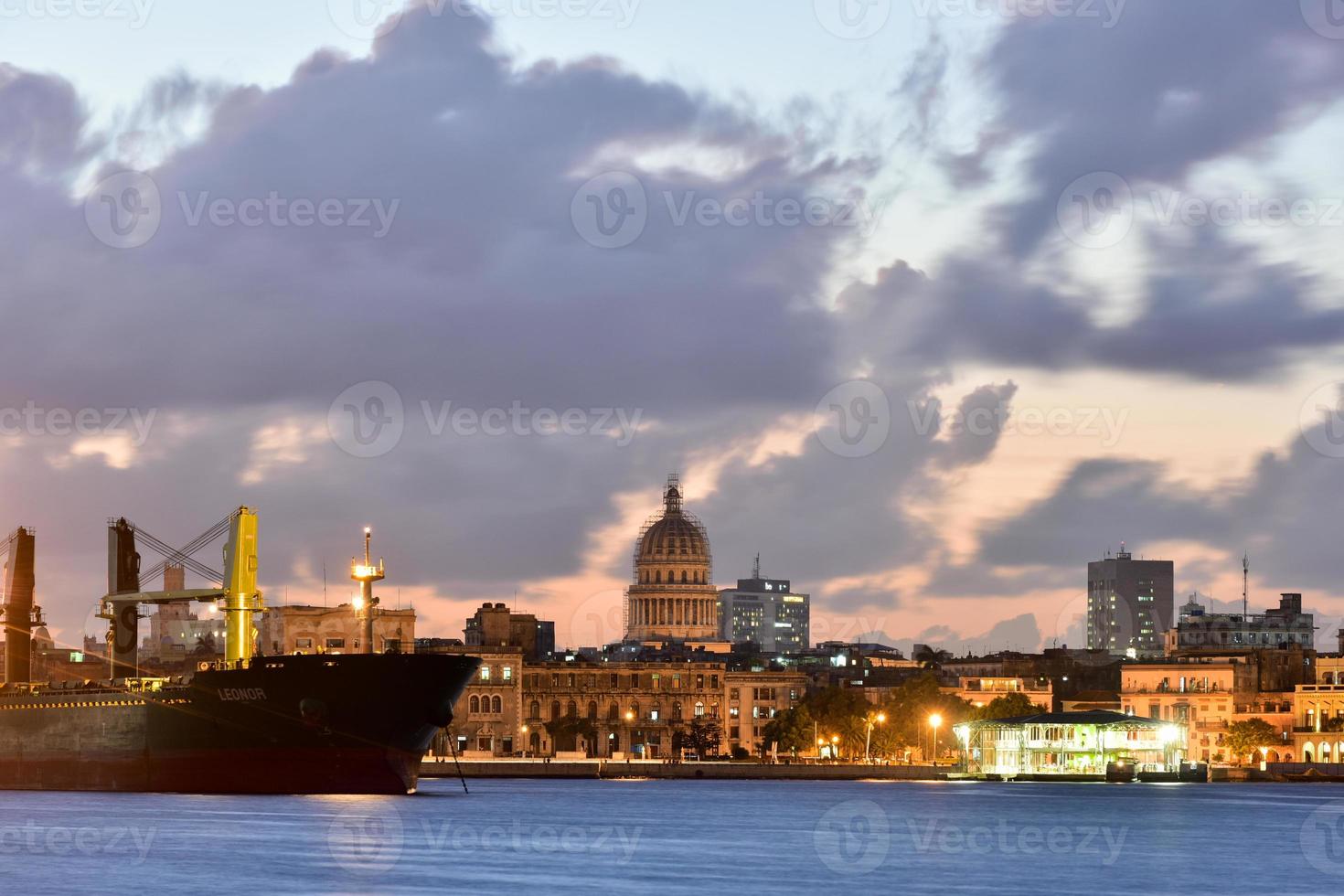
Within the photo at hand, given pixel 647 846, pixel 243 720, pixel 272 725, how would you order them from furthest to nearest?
pixel 243 720
pixel 272 725
pixel 647 846

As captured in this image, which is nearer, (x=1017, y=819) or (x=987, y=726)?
(x=1017, y=819)

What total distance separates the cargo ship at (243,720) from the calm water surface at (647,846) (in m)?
1.93

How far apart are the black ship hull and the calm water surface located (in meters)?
1.89

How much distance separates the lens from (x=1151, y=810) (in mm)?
137750

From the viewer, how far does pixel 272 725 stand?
120 metres

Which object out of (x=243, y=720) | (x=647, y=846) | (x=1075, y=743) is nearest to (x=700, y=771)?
(x=1075, y=743)

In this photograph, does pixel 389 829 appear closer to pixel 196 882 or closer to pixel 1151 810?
pixel 196 882

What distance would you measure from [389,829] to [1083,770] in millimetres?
96923

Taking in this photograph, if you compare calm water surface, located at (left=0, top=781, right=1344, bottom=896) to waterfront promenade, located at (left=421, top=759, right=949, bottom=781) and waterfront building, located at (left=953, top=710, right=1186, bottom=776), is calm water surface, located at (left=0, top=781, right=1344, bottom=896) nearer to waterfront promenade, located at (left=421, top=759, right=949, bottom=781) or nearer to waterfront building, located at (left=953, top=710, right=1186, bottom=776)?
waterfront building, located at (left=953, top=710, right=1186, bottom=776)

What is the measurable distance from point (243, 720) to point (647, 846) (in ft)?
105

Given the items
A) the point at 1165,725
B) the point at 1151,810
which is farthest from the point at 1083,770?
the point at 1151,810

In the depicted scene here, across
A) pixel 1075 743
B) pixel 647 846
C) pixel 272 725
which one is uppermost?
pixel 272 725

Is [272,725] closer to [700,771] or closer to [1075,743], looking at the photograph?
[700,771]

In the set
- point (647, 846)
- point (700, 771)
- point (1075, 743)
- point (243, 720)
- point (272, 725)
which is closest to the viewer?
point (647, 846)
